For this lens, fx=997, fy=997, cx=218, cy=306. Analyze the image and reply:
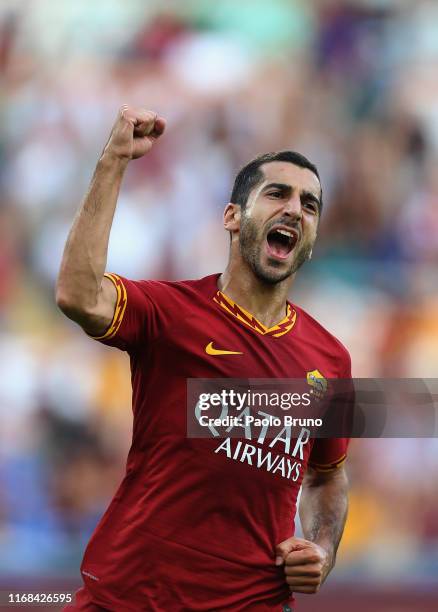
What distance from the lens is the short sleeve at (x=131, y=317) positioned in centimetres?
309

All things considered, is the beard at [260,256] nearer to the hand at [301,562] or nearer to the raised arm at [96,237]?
the raised arm at [96,237]

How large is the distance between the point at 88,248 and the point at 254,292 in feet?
3.16

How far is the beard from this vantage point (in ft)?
11.9

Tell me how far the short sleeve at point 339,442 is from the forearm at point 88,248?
1.29 m

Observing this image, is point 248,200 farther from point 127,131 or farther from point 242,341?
point 127,131

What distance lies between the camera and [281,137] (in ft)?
28.2

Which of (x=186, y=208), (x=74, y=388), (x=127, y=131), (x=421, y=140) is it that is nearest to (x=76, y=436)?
(x=74, y=388)

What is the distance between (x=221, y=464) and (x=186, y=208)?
5.16 meters

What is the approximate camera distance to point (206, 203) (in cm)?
827

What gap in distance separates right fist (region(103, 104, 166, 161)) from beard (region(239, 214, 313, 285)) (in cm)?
72

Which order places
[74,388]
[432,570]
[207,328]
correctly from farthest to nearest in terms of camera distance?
1. [74,388]
2. [432,570]
3. [207,328]

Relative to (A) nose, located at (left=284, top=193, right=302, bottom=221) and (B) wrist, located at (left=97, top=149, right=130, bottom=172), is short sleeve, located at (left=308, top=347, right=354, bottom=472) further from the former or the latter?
(B) wrist, located at (left=97, top=149, right=130, bottom=172)

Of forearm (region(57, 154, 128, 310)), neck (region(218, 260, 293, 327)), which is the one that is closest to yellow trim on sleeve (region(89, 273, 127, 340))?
forearm (region(57, 154, 128, 310))

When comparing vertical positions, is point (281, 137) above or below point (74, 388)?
above
